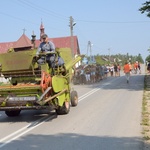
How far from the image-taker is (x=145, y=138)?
25.1ft

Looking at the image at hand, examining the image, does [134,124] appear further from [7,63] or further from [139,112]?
[7,63]

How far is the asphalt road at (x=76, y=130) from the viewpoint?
7195mm

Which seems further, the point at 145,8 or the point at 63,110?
the point at 145,8

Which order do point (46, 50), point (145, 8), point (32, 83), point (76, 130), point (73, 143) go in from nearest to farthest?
point (73, 143)
point (76, 130)
point (32, 83)
point (46, 50)
point (145, 8)

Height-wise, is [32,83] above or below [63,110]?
above

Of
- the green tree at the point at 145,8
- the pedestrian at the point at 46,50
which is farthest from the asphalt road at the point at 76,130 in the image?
the green tree at the point at 145,8

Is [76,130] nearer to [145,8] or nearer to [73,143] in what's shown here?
[73,143]

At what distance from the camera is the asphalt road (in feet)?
23.6

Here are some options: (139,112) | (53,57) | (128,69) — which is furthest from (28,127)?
(128,69)

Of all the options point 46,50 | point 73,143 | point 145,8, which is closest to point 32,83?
point 46,50

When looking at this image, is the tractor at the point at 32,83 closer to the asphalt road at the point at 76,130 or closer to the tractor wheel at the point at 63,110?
the tractor wheel at the point at 63,110

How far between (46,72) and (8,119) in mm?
2058

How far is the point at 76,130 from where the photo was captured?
871 cm

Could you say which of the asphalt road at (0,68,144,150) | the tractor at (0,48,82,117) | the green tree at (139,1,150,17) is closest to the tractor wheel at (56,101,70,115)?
the tractor at (0,48,82,117)
